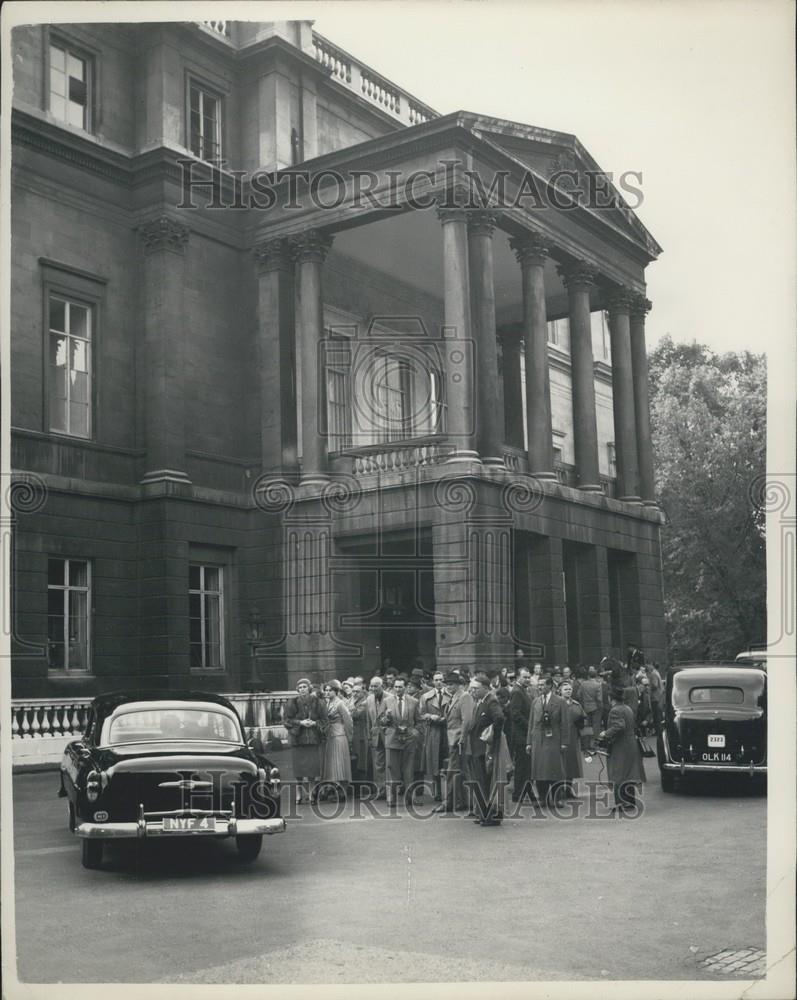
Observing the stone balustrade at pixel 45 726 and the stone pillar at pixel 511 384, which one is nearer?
the stone balustrade at pixel 45 726

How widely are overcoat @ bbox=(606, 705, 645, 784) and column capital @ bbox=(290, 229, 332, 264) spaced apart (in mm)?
12616

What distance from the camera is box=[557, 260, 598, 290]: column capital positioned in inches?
1023

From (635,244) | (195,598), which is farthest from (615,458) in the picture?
(195,598)

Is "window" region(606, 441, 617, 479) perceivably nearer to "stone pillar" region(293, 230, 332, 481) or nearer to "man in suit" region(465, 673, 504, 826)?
"stone pillar" region(293, 230, 332, 481)

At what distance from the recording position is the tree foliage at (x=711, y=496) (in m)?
11.9

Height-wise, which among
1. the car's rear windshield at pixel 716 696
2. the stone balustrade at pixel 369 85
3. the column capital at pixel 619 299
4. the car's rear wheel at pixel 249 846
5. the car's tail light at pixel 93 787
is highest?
the stone balustrade at pixel 369 85

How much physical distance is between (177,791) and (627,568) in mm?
12912

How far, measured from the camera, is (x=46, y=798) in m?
13.6

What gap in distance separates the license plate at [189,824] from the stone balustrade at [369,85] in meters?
14.9

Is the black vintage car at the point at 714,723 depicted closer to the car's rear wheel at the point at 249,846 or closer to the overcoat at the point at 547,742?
the overcoat at the point at 547,742

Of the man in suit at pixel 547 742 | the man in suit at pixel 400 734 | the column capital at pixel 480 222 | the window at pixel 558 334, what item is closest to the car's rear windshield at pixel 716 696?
the man in suit at pixel 547 742

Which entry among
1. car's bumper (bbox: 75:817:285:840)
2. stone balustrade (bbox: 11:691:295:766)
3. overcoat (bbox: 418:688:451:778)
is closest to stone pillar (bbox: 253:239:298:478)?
overcoat (bbox: 418:688:451:778)

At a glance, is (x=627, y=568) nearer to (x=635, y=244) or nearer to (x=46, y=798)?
(x=635, y=244)

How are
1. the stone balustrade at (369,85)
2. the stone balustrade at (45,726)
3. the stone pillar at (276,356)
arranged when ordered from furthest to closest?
the stone balustrade at (369,85), the stone pillar at (276,356), the stone balustrade at (45,726)
